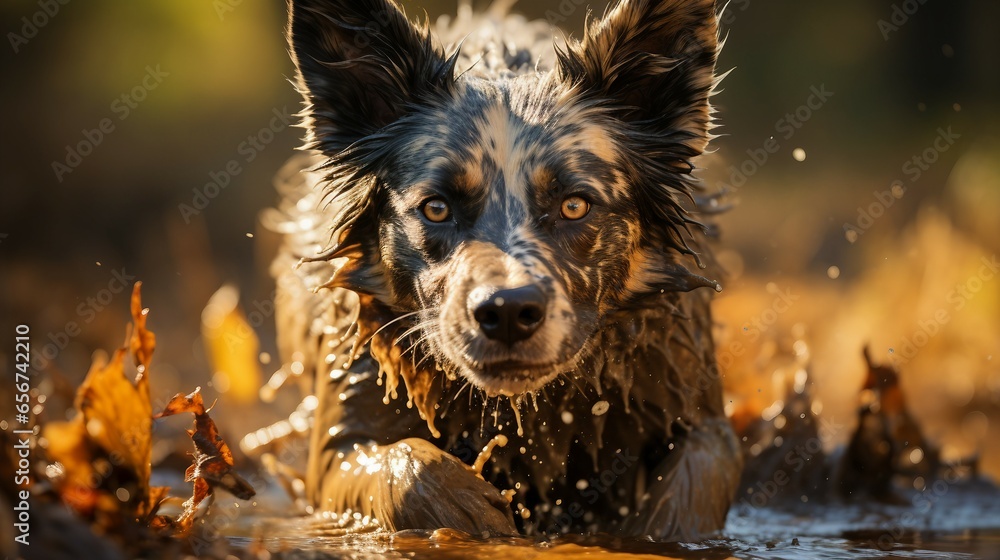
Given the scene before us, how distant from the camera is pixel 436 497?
3588 millimetres

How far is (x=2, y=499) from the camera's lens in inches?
90.4

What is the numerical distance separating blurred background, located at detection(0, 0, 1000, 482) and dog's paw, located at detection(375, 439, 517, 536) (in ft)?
8.71

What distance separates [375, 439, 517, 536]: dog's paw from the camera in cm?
357

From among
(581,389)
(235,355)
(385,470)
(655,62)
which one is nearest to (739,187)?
(235,355)

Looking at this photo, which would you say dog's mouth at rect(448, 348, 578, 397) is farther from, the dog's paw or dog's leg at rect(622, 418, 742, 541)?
dog's leg at rect(622, 418, 742, 541)

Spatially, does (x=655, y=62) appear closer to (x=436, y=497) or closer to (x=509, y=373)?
(x=509, y=373)

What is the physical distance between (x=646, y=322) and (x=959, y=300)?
520 centimetres

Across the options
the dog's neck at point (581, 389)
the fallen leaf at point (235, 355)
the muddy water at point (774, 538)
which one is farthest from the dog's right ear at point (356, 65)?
the fallen leaf at point (235, 355)

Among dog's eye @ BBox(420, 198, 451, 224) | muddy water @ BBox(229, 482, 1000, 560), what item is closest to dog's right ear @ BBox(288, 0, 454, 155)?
dog's eye @ BBox(420, 198, 451, 224)

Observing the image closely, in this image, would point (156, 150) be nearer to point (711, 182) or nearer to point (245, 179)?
point (245, 179)

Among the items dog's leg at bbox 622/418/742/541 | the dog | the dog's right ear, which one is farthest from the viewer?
the dog's right ear

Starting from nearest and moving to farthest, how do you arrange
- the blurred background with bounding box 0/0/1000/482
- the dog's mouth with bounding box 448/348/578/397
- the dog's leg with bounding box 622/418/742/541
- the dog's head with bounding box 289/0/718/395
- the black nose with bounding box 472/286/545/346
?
the black nose with bounding box 472/286/545/346 < the dog's mouth with bounding box 448/348/578/397 < the dog's head with bounding box 289/0/718/395 < the dog's leg with bounding box 622/418/742/541 < the blurred background with bounding box 0/0/1000/482

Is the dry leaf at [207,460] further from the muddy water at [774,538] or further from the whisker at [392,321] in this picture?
the whisker at [392,321]

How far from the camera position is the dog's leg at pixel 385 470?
359 cm
